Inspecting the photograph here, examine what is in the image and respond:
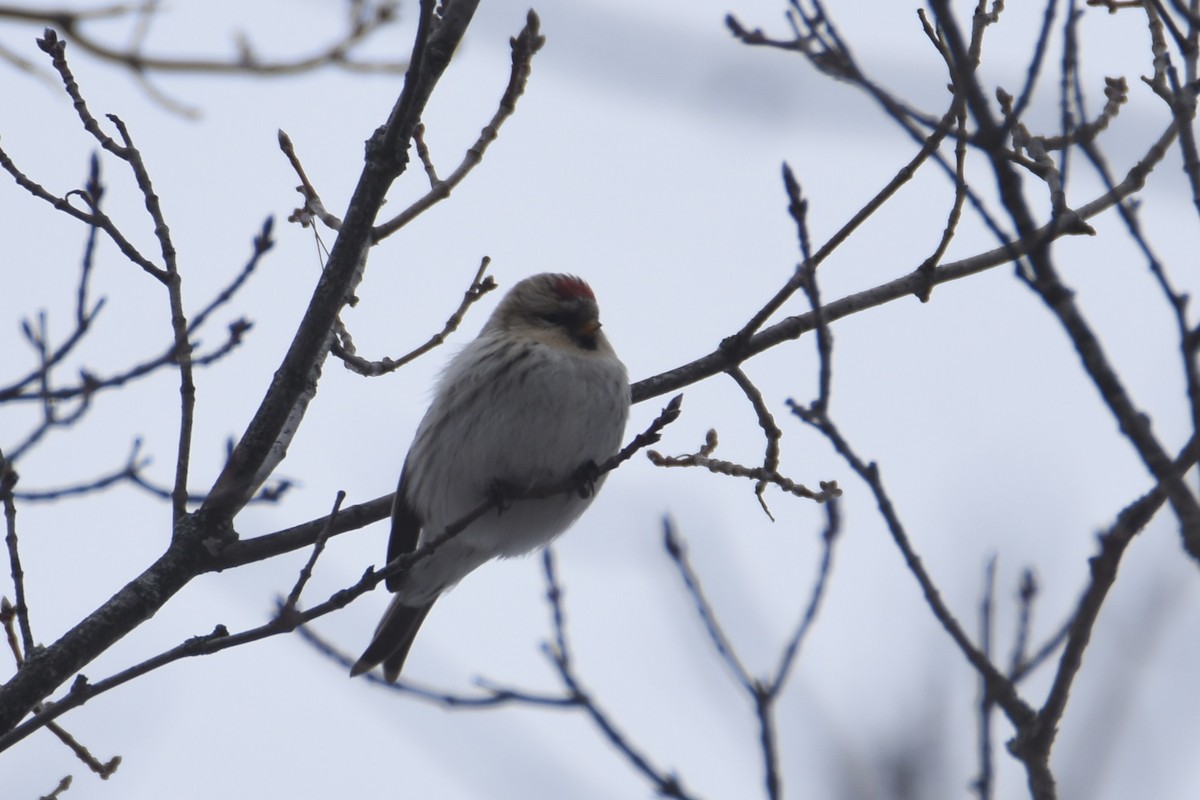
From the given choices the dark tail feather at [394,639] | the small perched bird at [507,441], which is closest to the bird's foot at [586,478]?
the small perched bird at [507,441]

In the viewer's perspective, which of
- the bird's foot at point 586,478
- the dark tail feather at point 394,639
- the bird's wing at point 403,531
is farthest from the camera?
the dark tail feather at point 394,639

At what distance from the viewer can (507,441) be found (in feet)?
19.6

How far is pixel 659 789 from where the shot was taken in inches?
111

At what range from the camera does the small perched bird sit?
5.93m

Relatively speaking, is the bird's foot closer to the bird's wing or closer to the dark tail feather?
the bird's wing

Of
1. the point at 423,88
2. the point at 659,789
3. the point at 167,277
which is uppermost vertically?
the point at 423,88

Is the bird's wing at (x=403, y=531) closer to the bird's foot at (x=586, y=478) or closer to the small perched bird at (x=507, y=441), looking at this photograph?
the small perched bird at (x=507, y=441)

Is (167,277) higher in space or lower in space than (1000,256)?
lower

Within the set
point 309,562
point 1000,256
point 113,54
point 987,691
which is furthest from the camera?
point 1000,256

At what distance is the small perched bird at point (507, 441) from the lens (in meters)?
5.93

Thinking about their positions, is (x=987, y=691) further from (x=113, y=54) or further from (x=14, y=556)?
(x=14, y=556)

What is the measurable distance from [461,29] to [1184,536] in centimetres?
267

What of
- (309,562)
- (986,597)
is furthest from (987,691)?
(309,562)

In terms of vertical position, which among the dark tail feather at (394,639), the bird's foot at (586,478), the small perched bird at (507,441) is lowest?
the dark tail feather at (394,639)
